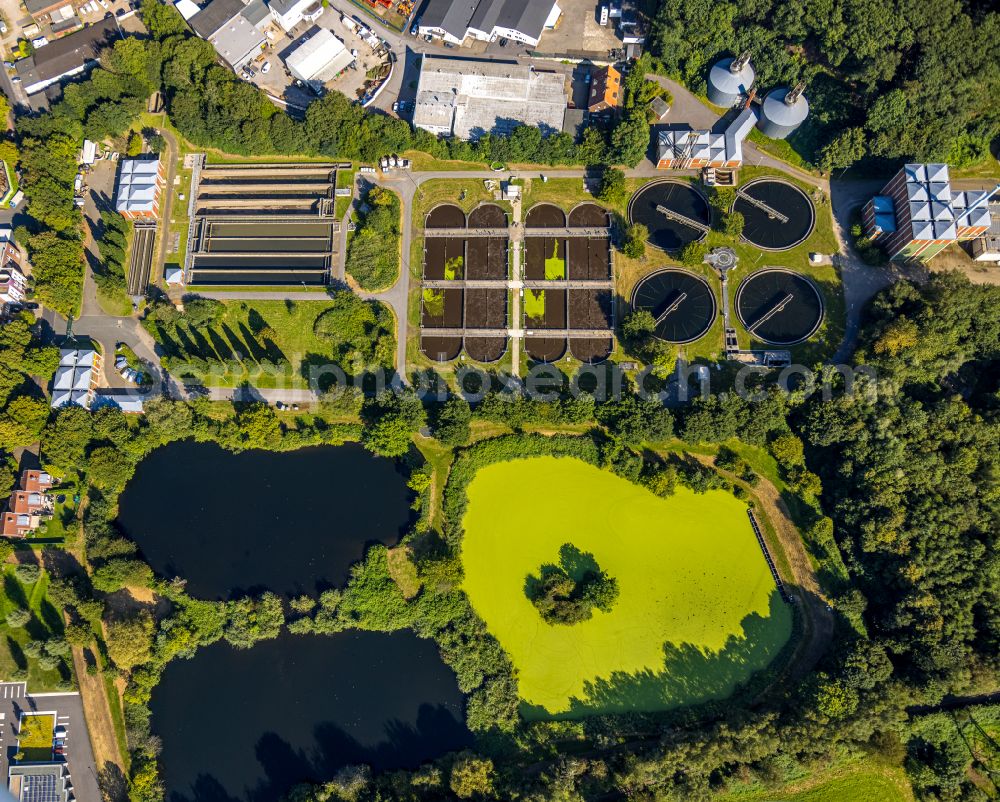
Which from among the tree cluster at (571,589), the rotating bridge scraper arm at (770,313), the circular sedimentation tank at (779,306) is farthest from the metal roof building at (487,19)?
the tree cluster at (571,589)

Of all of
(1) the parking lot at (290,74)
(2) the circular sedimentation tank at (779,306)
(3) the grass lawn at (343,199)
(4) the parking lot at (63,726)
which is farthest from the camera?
(1) the parking lot at (290,74)

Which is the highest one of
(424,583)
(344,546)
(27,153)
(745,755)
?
(27,153)

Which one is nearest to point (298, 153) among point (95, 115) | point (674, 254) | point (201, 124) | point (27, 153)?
point (201, 124)

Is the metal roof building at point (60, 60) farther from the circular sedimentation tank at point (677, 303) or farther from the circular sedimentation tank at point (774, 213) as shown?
the circular sedimentation tank at point (774, 213)

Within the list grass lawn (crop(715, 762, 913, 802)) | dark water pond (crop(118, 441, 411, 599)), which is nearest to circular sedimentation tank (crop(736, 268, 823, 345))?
dark water pond (crop(118, 441, 411, 599))

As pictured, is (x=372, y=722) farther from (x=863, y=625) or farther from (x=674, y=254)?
(x=674, y=254)

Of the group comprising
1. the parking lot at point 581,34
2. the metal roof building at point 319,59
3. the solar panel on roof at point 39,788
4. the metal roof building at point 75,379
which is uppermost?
the parking lot at point 581,34

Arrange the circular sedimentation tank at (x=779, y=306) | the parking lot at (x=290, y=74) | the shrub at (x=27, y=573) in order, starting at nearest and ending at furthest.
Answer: the shrub at (x=27, y=573), the circular sedimentation tank at (x=779, y=306), the parking lot at (x=290, y=74)

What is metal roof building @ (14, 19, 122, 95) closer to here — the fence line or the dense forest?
the dense forest
